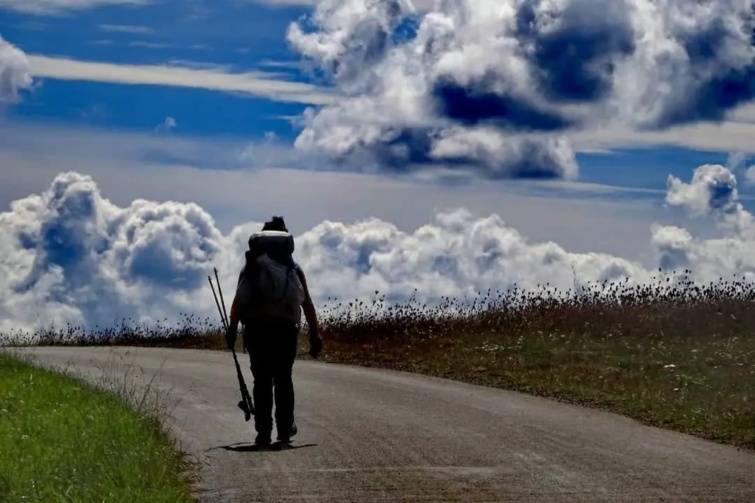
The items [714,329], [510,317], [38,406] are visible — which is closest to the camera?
[38,406]

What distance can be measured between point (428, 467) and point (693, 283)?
1735cm

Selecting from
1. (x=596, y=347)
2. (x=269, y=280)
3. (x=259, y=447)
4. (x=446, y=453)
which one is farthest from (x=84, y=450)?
(x=596, y=347)

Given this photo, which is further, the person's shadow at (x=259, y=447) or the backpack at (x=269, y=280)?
the backpack at (x=269, y=280)

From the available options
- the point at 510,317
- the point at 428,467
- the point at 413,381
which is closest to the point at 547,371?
the point at 413,381

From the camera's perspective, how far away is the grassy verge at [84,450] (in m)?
8.80

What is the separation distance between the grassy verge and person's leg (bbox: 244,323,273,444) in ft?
2.97

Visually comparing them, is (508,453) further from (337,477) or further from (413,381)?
(413,381)

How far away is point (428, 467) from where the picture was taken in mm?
10375

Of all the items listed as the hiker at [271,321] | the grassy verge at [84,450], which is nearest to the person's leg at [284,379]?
the hiker at [271,321]

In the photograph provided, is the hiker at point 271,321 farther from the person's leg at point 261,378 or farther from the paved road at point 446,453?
the paved road at point 446,453

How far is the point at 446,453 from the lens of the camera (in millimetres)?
11156

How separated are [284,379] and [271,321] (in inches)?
24.3

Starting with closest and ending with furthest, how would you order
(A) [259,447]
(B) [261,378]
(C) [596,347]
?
(A) [259,447] < (B) [261,378] < (C) [596,347]

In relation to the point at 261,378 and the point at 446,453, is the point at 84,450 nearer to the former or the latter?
the point at 261,378
